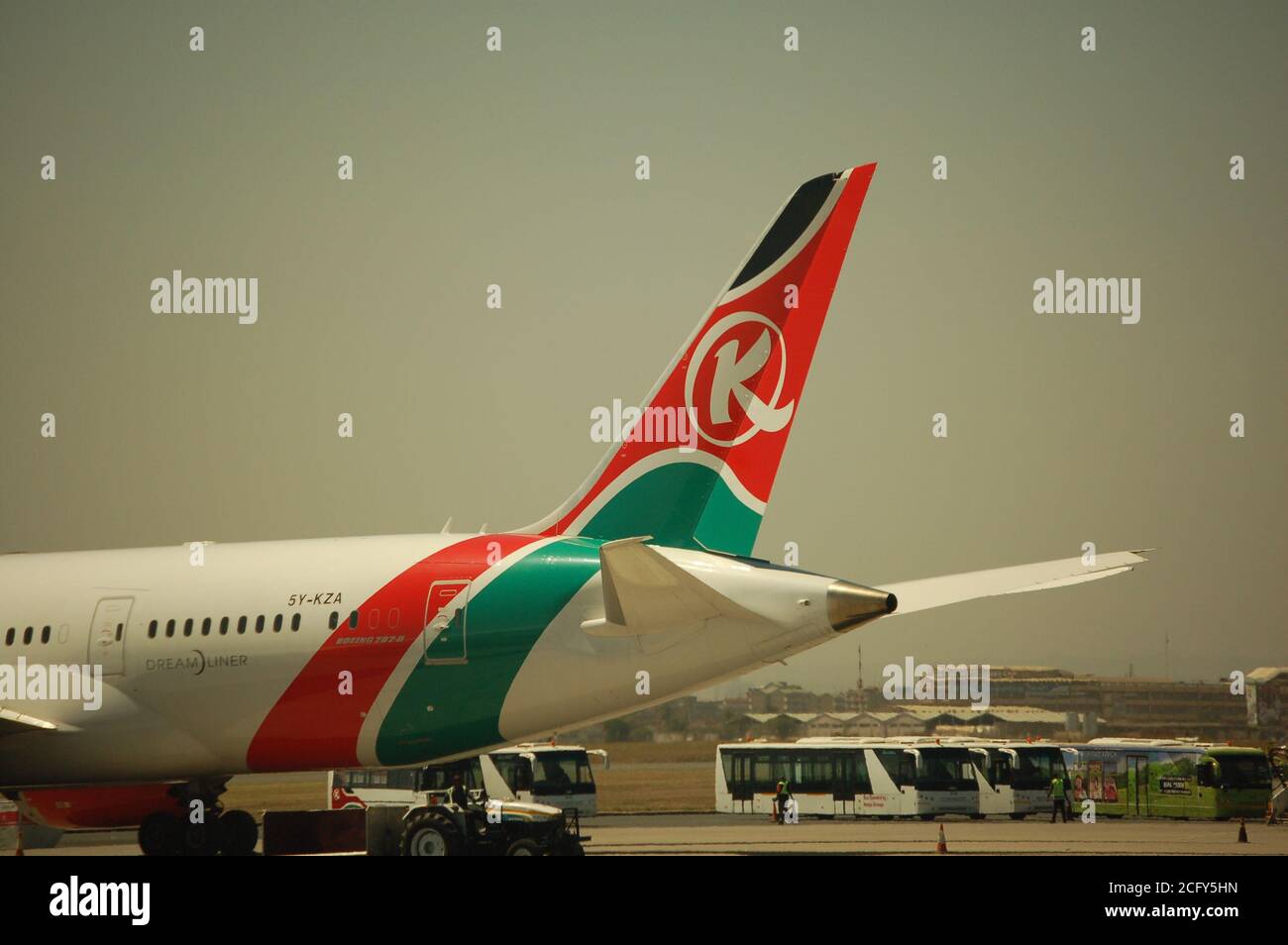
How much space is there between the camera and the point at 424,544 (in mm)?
20859

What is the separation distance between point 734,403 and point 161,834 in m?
12.0

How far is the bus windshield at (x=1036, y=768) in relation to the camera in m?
45.6

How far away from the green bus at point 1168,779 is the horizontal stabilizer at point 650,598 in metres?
31.4

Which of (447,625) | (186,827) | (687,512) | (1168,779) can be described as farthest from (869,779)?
(447,625)

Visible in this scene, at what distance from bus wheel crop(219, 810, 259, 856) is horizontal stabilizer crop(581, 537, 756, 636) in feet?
28.6

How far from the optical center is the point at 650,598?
18.1 m

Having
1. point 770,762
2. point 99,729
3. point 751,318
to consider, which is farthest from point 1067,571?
point 770,762

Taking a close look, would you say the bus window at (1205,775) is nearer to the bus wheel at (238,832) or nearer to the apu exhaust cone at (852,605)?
the apu exhaust cone at (852,605)

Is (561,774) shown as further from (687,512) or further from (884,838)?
(687,512)

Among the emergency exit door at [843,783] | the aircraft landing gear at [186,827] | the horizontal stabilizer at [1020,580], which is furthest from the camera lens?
the emergency exit door at [843,783]

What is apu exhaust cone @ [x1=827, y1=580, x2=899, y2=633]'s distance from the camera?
17531 millimetres

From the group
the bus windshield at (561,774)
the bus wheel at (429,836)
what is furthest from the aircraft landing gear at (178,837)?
the bus windshield at (561,774)
